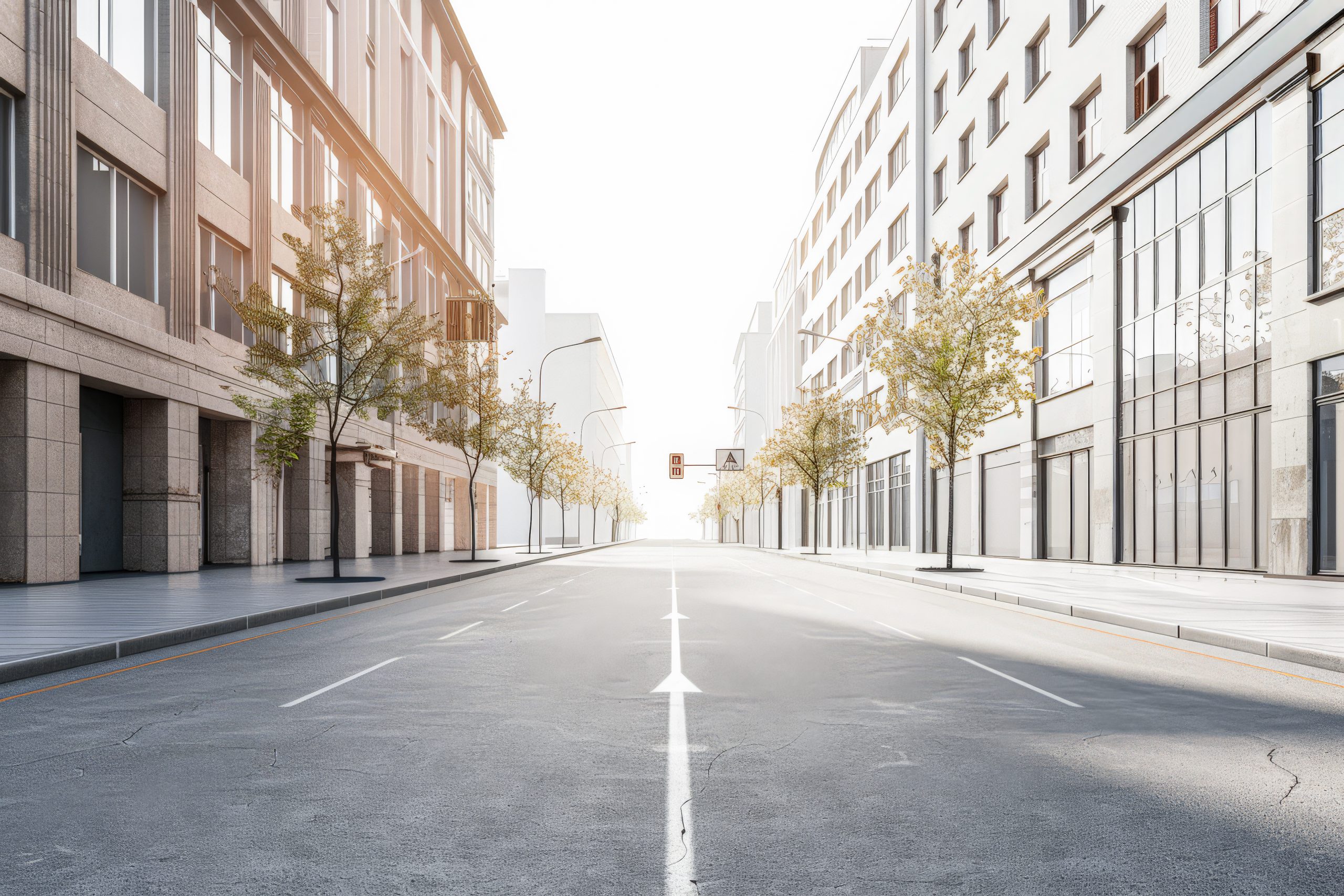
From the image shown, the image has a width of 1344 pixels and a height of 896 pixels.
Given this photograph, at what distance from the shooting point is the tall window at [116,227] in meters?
19.3

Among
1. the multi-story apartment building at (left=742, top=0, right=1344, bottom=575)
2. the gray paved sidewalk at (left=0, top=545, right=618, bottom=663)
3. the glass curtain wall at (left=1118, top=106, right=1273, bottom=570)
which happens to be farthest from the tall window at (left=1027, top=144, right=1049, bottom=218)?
the gray paved sidewalk at (left=0, top=545, right=618, bottom=663)

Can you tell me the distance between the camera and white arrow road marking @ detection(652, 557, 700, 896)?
3.85 metres

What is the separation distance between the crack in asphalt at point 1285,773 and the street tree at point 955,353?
17913 millimetres

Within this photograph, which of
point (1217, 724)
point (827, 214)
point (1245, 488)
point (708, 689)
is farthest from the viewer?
point (827, 214)

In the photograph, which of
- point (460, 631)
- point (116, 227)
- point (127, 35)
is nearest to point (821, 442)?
point (116, 227)

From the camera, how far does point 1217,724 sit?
261 inches

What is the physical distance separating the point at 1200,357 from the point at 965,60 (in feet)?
68.3

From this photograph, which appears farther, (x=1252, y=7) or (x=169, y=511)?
(x=169, y=511)

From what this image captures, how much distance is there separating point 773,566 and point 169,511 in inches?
704

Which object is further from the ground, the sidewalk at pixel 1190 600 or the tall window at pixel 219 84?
the tall window at pixel 219 84

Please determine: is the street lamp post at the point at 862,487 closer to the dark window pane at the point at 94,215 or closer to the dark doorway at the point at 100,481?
the dark doorway at the point at 100,481

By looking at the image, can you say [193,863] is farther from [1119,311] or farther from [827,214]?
[827,214]

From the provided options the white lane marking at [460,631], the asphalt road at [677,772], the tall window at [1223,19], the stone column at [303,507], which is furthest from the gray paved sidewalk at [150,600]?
the tall window at [1223,19]

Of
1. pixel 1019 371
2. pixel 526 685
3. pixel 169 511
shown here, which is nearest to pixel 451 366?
pixel 169 511
